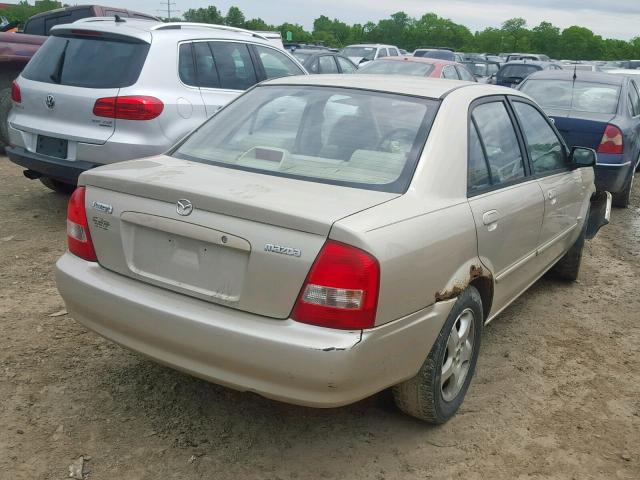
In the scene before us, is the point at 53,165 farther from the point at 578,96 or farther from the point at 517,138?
Answer: the point at 578,96

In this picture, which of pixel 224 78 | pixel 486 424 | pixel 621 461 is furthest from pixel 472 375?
pixel 224 78

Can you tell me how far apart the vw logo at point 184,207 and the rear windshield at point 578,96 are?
6417 mm

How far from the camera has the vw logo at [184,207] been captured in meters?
2.67

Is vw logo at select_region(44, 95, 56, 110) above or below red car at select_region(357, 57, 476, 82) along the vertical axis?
below

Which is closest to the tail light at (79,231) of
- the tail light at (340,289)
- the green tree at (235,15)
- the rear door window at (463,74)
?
the tail light at (340,289)

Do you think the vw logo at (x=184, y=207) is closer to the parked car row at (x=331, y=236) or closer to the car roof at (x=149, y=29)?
the parked car row at (x=331, y=236)

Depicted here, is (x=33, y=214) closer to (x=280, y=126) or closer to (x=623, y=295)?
(x=280, y=126)

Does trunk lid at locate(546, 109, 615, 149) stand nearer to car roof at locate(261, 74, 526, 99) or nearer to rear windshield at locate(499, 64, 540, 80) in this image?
car roof at locate(261, 74, 526, 99)

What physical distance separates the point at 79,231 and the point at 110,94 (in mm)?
2714

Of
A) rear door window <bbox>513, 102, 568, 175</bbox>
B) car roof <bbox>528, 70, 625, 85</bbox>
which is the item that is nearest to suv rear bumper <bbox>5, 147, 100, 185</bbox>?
rear door window <bbox>513, 102, 568, 175</bbox>

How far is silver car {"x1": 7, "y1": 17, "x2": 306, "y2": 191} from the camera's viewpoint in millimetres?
5434

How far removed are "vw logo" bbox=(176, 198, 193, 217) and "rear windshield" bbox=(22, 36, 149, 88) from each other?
317 centimetres

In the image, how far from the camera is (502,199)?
3463 mm

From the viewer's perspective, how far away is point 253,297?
2.53m
